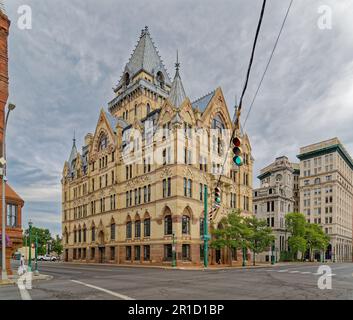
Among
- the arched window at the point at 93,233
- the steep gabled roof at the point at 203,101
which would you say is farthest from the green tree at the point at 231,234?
the arched window at the point at 93,233

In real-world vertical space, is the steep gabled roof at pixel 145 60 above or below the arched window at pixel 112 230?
above

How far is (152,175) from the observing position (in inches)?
1841

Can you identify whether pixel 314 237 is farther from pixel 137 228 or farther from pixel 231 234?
pixel 137 228

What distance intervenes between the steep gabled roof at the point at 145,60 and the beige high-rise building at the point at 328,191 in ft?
203

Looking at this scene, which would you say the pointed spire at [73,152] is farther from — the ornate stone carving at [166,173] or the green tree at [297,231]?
the green tree at [297,231]

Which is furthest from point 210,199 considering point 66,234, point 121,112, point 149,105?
point 66,234

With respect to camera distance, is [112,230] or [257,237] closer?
[257,237]

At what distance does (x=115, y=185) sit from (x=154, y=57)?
26.8m

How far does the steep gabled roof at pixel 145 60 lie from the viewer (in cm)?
6378

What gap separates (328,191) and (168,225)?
75602 mm

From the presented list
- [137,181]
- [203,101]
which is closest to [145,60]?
[203,101]

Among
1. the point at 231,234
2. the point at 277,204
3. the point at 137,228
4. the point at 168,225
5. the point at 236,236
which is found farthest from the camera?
the point at 277,204
